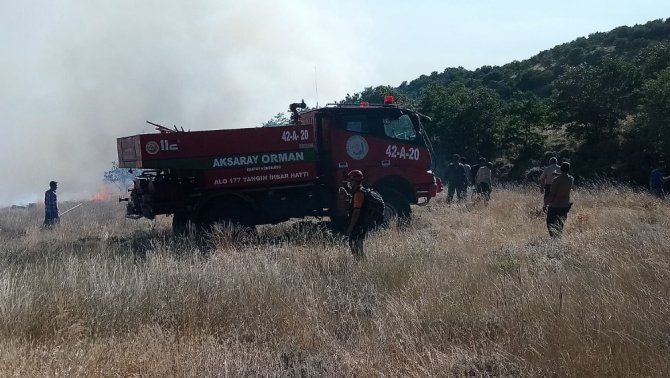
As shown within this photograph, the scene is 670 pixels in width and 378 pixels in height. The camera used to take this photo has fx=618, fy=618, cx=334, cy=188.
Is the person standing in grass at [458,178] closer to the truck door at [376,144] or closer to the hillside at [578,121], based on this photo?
the hillside at [578,121]

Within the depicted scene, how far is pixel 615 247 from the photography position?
7.59 m

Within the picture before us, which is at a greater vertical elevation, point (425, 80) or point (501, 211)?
point (425, 80)

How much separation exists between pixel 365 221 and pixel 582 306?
3906 millimetres

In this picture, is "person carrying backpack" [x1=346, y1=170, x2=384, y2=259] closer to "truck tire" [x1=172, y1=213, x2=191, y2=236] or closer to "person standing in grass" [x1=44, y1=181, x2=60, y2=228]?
"truck tire" [x1=172, y1=213, x2=191, y2=236]

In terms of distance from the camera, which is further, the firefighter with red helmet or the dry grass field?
the firefighter with red helmet

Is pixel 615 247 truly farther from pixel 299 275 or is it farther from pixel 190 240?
pixel 190 240

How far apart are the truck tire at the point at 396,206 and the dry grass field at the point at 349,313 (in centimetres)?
439

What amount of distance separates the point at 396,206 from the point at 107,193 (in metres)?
19.4

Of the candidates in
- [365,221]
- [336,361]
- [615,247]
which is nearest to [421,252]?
[365,221]

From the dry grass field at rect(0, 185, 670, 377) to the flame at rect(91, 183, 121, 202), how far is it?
67.8 feet

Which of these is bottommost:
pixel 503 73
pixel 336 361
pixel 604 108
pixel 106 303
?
pixel 336 361

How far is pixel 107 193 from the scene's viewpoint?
2866 cm

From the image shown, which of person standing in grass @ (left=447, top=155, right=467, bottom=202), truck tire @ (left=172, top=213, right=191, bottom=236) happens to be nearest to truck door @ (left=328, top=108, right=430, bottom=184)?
truck tire @ (left=172, top=213, right=191, bottom=236)

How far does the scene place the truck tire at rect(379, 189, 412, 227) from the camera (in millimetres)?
13164
